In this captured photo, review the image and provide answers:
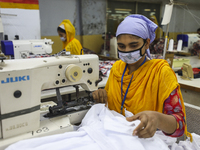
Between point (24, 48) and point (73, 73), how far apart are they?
1.53m

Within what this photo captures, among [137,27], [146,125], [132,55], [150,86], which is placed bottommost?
[146,125]

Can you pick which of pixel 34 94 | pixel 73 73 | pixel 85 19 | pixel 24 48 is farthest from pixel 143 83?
pixel 85 19

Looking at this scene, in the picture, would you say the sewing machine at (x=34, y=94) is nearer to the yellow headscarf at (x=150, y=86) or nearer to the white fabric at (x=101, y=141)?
the white fabric at (x=101, y=141)

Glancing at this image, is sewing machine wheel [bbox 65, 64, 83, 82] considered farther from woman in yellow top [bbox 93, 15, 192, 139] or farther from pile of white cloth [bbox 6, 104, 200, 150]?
pile of white cloth [bbox 6, 104, 200, 150]

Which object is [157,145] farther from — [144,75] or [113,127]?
[144,75]

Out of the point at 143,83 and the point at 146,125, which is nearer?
the point at 146,125

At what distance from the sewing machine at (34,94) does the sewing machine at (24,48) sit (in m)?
1.37

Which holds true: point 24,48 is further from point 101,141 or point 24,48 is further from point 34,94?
point 101,141

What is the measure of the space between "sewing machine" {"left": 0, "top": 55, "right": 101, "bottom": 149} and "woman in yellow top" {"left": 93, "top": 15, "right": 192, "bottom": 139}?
0.82 feet

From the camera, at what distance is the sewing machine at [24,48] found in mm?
2264

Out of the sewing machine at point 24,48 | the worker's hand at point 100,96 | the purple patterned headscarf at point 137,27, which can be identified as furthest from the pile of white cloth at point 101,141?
the sewing machine at point 24,48

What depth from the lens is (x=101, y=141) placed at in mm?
883

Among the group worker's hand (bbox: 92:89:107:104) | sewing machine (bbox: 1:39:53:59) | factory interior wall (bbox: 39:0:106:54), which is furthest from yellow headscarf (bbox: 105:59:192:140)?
factory interior wall (bbox: 39:0:106:54)

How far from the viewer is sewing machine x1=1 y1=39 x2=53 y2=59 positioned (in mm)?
2264
